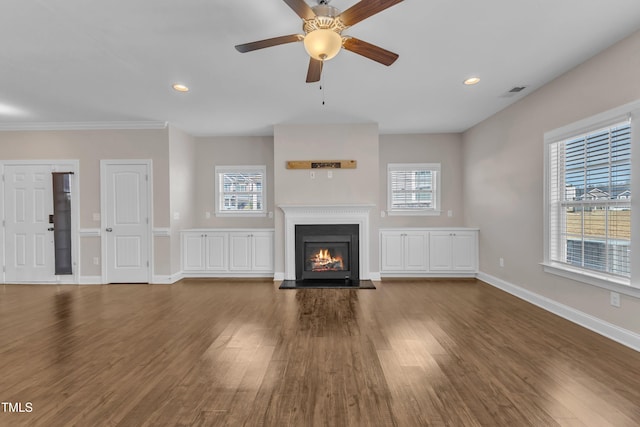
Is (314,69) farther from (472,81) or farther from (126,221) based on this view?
(126,221)

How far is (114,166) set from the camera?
5.05 metres

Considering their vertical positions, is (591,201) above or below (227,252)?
above

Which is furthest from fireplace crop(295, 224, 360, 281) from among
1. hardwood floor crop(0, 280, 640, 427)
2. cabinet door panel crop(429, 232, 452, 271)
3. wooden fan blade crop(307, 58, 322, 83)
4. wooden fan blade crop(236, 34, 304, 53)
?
wooden fan blade crop(236, 34, 304, 53)

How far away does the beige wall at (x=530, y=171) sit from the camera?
2.70 meters

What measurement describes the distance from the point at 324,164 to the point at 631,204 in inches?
148

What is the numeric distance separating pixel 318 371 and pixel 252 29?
279 cm

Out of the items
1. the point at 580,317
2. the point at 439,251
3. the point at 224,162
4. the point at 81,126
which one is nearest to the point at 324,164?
the point at 224,162

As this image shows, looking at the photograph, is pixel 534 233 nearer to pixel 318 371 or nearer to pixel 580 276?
pixel 580 276

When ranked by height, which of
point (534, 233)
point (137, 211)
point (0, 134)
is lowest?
point (534, 233)

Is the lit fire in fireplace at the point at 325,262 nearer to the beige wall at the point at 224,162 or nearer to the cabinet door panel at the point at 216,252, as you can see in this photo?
the beige wall at the point at 224,162

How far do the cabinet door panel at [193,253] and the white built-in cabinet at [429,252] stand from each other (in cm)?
332

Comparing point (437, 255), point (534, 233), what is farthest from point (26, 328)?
point (534, 233)

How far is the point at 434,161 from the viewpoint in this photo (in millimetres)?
5867

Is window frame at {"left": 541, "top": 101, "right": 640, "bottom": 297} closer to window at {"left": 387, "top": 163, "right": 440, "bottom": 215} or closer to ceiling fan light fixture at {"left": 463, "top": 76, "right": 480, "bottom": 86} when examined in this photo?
ceiling fan light fixture at {"left": 463, "top": 76, "right": 480, "bottom": 86}
